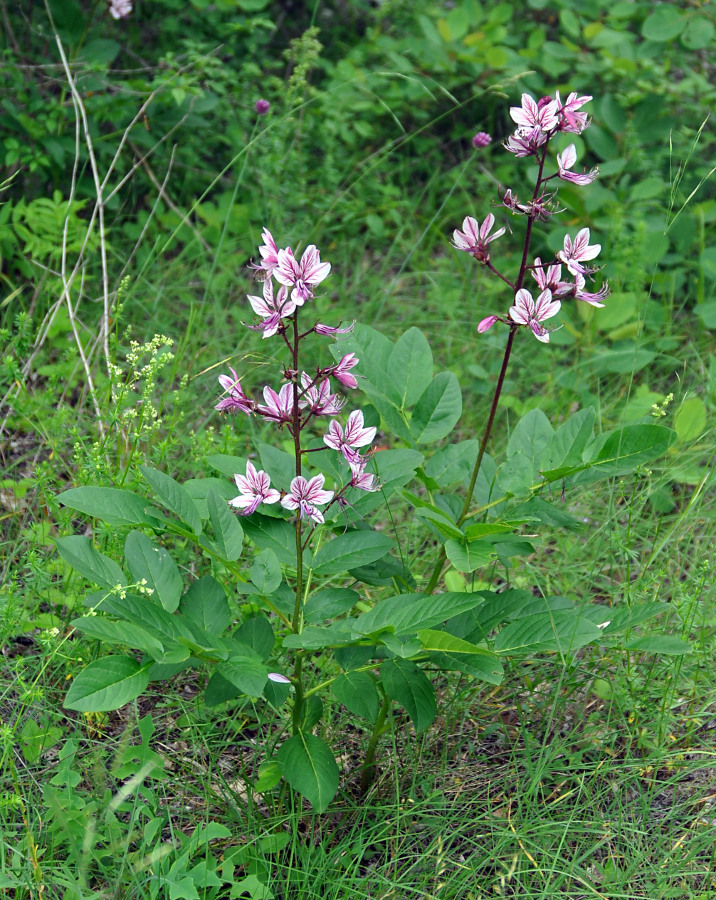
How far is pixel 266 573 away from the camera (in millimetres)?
1497

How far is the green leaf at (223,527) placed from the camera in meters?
1.53

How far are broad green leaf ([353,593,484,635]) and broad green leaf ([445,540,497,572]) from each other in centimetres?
5

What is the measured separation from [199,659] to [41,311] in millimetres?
2051

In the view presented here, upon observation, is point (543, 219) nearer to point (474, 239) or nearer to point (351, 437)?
point (474, 239)

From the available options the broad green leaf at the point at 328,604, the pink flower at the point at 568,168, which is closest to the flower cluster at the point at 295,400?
the broad green leaf at the point at 328,604

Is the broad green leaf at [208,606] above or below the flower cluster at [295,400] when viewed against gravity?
below

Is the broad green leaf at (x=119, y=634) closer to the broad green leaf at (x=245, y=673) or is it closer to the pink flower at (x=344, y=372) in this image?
the broad green leaf at (x=245, y=673)

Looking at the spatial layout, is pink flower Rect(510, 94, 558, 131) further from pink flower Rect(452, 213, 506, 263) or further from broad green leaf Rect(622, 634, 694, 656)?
broad green leaf Rect(622, 634, 694, 656)

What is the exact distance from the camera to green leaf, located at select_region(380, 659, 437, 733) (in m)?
1.54

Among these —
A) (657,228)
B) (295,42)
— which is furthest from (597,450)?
(295,42)

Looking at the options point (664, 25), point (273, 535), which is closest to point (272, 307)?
point (273, 535)

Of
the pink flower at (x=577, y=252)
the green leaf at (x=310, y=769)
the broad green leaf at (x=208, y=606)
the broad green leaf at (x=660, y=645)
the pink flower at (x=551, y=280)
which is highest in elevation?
the pink flower at (x=577, y=252)

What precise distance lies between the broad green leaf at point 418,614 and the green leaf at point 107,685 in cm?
36

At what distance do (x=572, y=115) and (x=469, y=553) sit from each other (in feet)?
2.58
